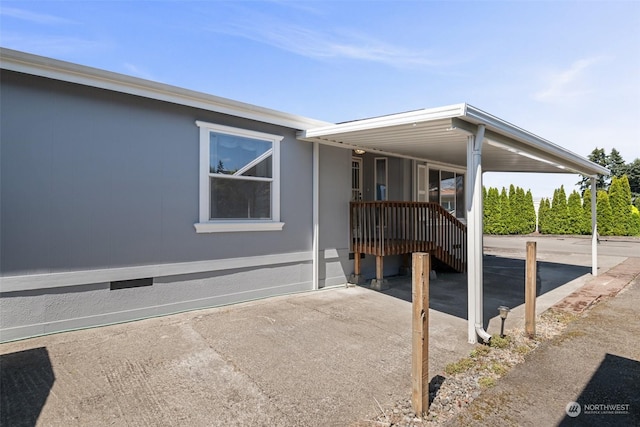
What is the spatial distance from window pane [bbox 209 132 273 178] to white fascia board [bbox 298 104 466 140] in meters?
0.93

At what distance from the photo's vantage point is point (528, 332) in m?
4.04

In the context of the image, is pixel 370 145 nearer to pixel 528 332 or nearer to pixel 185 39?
pixel 528 332

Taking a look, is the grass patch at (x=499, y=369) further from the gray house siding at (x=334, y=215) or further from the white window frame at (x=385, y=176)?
the white window frame at (x=385, y=176)

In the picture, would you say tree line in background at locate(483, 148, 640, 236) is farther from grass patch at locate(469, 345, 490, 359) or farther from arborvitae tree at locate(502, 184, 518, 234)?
grass patch at locate(469, 345, 490, 359)

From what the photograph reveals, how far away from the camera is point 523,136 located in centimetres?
486

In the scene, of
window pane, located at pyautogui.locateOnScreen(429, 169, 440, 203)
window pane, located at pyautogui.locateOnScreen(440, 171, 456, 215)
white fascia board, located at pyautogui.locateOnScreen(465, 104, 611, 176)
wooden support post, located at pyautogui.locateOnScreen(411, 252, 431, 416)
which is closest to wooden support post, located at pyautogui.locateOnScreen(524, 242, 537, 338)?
white fascia board, located at pyautogui.locateOnScreen(465, 104, 611, 176)

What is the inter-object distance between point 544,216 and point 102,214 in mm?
23877

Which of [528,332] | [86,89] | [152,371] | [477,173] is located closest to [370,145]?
[477,173]

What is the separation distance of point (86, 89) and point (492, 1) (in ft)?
21.9

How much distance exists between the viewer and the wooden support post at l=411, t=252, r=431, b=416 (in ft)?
7.88

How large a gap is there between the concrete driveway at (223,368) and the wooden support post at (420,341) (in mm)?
274

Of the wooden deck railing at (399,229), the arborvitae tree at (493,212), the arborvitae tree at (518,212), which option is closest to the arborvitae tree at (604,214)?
the arborvitae tree at (518,212)

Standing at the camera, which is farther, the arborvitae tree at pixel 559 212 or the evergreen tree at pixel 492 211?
the evergreen tree at pixel 492 211

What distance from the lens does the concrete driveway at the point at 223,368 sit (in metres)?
2.41
